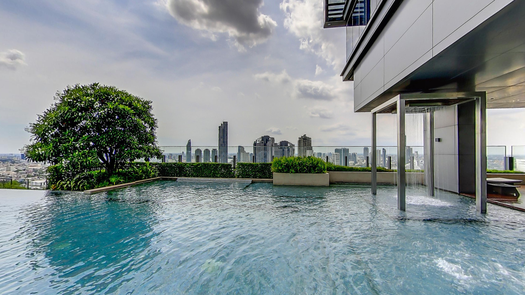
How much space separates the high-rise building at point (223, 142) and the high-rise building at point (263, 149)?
6.60 feet

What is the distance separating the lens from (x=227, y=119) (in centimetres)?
1719

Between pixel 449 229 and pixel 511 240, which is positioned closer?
pixel 511 240

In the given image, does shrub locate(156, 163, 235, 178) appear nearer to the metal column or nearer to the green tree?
the green tree

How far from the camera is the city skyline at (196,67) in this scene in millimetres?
9633

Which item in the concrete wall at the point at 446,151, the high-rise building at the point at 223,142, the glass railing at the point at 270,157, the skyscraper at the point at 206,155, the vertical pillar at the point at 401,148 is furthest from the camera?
the high-rise building at the point at 223,142

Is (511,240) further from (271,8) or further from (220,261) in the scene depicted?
(271,8)

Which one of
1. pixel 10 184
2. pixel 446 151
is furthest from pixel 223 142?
pixel 446 151

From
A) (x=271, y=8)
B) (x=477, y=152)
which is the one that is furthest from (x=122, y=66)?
(x=477, y=152)

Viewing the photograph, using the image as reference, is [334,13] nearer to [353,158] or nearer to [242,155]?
[353,158]

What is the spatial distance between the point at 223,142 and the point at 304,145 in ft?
18.6

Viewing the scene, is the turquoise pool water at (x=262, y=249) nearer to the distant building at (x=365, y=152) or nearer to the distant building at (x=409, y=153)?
the distant building at (x=409, y=153)

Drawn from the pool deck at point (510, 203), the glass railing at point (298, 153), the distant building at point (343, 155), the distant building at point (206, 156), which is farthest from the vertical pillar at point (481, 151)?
the distant building at point (206, 156)

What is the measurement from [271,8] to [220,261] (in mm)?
12887

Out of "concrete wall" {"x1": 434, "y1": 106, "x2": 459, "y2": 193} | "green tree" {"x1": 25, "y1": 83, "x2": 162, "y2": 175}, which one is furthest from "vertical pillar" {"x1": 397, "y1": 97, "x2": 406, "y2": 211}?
"green tree" {"x1": 25, "y1": 83, "x2": 162, "y2": 175}
